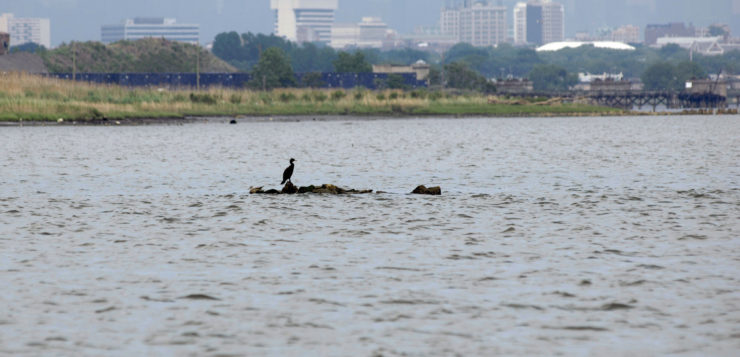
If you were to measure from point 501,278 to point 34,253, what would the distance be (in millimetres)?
9749

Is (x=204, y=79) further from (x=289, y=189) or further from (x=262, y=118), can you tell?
(x=289, y=189)

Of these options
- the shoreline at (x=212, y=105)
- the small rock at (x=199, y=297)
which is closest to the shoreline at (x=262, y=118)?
the shoreline at (x=212, y=105)

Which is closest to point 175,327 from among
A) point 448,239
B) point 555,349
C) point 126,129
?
point 555,349

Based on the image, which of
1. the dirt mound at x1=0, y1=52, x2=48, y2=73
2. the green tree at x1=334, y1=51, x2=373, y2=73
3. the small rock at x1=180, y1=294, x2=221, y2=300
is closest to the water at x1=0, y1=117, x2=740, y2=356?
the small rock at x1=180, y1=294, x2=221, y2=300

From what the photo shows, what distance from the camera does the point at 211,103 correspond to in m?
111

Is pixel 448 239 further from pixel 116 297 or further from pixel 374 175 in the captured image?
pixel 374 175

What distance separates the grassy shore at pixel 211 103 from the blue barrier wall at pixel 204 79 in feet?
111

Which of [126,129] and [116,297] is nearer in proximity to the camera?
[116,297]

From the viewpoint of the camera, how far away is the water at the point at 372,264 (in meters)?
15.5

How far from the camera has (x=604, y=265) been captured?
21297 millimetres

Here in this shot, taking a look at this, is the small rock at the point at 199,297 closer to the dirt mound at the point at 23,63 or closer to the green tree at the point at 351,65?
the dirt mound at the point at 23,63

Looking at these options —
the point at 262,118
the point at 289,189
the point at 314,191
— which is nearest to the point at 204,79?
the point at 262,118

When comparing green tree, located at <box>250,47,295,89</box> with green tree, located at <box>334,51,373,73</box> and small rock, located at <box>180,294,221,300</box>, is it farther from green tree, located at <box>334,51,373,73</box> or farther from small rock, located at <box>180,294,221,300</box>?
small rock, located at <box>180,294,221,300</box>

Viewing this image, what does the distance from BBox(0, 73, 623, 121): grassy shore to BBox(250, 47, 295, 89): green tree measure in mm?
40545
